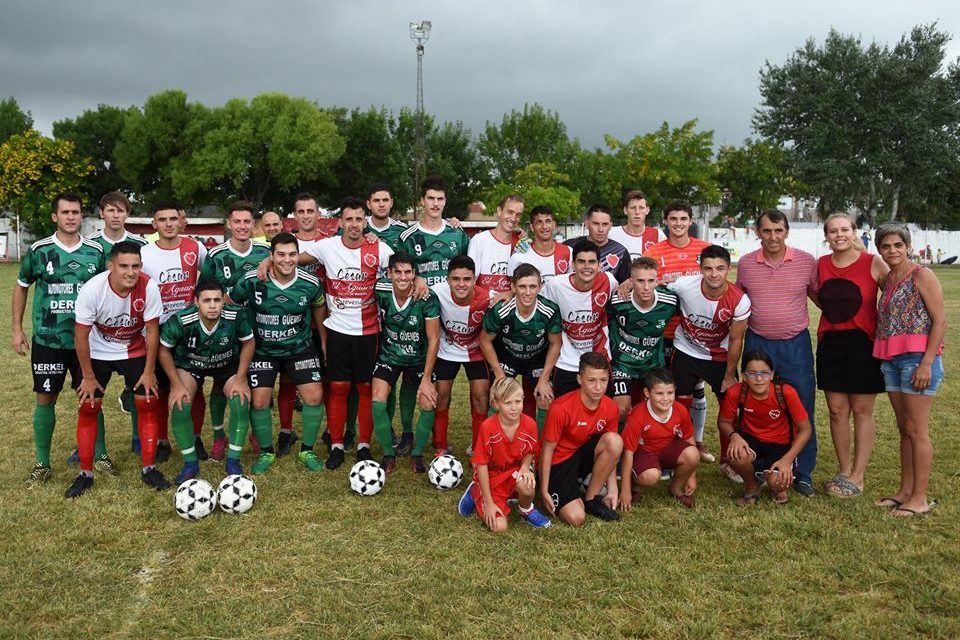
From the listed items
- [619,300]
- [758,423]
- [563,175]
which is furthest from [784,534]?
[563,175]

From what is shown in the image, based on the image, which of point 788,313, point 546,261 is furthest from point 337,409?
point 788,313

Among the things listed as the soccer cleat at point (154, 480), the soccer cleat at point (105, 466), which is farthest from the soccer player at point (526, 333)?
the soccer cleat at point (105, 466)

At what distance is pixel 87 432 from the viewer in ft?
15.7

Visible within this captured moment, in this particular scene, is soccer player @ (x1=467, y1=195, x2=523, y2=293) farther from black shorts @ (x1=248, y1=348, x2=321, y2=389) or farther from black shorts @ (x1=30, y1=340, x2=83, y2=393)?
black shorts @ (x1=30, y1=340, x2=83, y2=393)

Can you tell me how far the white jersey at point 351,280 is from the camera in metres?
5.34

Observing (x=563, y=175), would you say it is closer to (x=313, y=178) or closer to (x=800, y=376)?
(x=313, y=178)

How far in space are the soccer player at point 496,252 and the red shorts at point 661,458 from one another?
1.73 m

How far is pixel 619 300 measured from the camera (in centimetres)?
491

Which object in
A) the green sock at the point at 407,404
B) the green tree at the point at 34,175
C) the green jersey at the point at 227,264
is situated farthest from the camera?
the green tree at the point at 34,175

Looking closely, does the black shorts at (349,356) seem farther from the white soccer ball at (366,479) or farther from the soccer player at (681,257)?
the soccer player at (681,257)

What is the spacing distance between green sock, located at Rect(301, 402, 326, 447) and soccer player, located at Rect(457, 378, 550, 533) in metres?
1.55

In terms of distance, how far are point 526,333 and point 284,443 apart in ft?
7.30

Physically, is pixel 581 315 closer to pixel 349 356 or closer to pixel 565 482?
pixel 565 482

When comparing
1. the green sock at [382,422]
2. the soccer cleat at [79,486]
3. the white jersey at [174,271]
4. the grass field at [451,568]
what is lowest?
the grass field at [451,568]
